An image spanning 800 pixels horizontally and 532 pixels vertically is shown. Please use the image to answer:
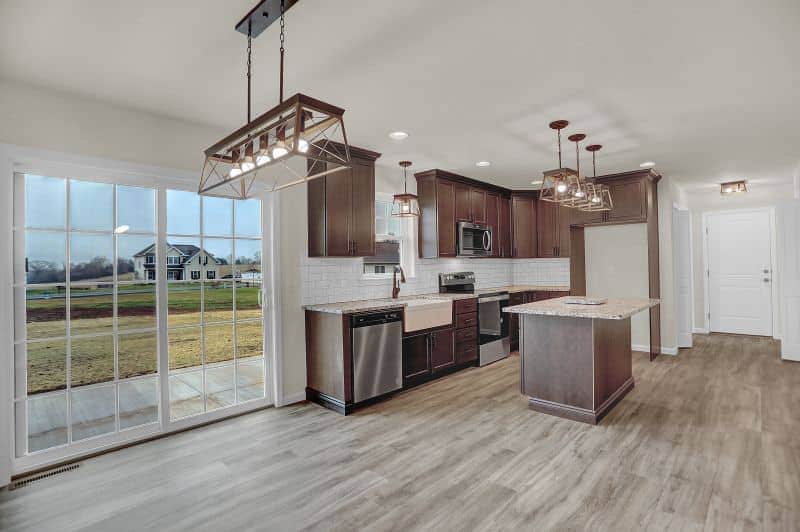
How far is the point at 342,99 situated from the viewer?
3.03 meters

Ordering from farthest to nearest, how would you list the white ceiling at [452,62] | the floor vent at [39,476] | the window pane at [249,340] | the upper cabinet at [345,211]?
the upper cabinet at [345,211], the window pane at [249,340], the floor vent at [39,476], the white ceiling at [452,62]

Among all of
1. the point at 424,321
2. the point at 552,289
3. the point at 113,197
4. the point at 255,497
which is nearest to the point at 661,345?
the point at 552,289

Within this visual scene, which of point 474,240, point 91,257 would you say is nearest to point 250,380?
point 91,257

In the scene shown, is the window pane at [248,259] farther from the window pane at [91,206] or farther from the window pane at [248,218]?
the window pane at [91,206]

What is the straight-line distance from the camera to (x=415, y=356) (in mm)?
4363

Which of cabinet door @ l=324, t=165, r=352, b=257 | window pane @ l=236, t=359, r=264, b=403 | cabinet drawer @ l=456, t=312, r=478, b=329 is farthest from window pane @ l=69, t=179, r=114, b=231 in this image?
cabinet drawer @ l=456, t=312, r=478, b=329

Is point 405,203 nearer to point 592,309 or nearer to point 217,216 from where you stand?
point 217,216

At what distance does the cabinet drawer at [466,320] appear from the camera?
4.96 m

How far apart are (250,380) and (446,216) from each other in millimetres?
3055

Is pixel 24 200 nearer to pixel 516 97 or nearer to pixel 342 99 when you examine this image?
pixel 342 99

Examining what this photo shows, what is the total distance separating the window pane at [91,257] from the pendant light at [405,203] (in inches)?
109

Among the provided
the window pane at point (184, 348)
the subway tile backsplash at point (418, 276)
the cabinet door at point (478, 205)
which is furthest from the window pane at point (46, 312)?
the cabinet door at point (478, 205)

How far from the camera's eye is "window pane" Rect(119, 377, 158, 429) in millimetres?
3121

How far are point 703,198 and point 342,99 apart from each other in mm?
6896
